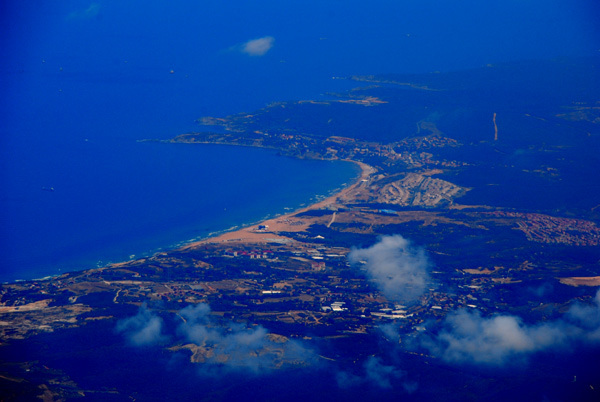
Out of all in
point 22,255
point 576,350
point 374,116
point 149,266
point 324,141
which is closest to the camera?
point 576,350

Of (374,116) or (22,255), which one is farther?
(374,116)

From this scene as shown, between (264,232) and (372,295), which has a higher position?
(264,232)

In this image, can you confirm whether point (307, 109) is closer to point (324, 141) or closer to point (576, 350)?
point (324, 141)

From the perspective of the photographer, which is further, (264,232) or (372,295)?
(264,232)

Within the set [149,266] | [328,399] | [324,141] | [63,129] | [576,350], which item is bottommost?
[328,399]

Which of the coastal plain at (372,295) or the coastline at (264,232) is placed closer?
the coastal plain at (372,295)

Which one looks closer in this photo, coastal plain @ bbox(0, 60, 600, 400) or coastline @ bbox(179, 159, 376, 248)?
coastal plain @ bbox(0, 60, 600, 400)

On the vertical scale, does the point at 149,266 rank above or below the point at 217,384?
above

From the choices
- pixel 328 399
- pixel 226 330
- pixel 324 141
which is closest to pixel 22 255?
pixel 226 330
